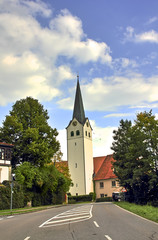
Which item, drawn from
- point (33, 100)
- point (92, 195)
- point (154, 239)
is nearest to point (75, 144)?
point (92, 195)

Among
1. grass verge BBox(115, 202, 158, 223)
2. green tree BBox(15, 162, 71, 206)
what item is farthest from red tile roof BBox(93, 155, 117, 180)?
grass verge BBox(115, 202, 158, 223)

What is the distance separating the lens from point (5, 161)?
40.1 meters

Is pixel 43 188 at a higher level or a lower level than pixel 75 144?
lower

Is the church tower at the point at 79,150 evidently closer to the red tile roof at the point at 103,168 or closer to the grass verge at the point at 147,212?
the red tile roof at the point at 103,168

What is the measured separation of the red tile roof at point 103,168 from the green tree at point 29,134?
96.1 ft

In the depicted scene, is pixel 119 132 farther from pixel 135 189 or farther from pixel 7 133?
pixel 7 133

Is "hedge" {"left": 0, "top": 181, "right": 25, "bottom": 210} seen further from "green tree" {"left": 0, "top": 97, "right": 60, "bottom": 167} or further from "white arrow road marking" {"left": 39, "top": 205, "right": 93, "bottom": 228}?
"white arrow road marking" {"left": 39, "top": 205, "right": 93, "bottom": 228}

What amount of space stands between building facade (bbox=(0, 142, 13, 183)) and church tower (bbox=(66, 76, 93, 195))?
33181 mm

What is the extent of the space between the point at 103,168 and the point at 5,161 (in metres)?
39.1

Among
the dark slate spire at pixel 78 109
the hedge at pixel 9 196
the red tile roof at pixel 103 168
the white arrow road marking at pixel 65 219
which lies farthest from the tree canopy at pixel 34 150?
the dark slate spire at pixel 78 109

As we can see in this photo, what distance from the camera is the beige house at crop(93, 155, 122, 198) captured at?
6931 centimetres

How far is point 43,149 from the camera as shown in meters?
41.5

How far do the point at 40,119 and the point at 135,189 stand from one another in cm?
1899

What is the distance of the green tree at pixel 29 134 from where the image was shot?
41500 millimetres
